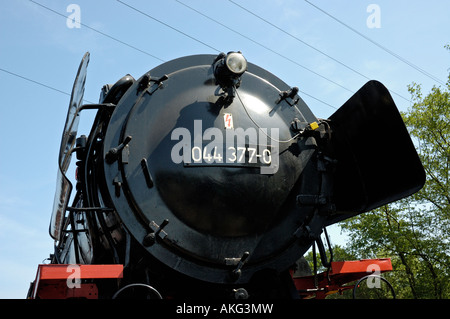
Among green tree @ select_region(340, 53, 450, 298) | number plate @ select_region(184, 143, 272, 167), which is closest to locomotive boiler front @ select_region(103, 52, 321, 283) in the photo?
number plate @ select_region(184, 143, 272, 167)

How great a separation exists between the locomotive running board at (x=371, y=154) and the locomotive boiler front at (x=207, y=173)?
41cm

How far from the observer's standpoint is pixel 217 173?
11.4 ft

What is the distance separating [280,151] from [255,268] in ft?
3.11

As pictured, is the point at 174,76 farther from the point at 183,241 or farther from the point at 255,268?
the point at 255,268

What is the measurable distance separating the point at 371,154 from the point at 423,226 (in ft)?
48.6

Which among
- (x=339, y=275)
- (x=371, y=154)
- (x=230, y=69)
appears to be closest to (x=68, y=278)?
(x=230, y=69)

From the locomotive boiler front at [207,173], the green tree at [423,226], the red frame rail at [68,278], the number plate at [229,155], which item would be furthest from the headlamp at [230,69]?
the green tree at [423,226]

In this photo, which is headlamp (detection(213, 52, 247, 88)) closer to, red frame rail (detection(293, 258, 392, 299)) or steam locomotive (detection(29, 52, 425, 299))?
steam locomotive (detection(29, 52, 425, 299))

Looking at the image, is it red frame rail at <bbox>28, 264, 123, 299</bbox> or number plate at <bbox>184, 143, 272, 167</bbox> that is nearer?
red frame rail at <bbox>28, 264, 123, 299</bbox>

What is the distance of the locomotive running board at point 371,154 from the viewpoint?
12.4 ft

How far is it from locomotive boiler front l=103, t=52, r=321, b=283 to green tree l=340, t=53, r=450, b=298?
1469 cm

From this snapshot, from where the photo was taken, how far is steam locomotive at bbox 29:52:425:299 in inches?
131

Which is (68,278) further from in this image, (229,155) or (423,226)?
(423,226)

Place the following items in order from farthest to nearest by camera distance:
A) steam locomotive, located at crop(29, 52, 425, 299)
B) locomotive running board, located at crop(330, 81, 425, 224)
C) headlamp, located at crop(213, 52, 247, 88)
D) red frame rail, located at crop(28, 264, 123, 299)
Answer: locomotive running board, located at crop(330, 81, 425, 224)
headlamp, located at crop(213, 52, 247, 88)
steam locomotive, located at crop(29, 52, 425, 299)
red frame rail, located at crop(28, 264, 123, 299)
